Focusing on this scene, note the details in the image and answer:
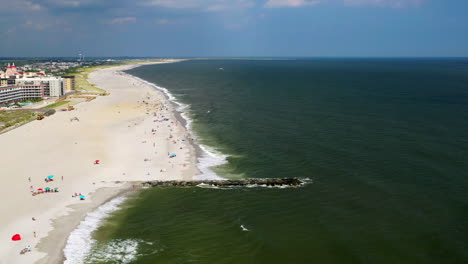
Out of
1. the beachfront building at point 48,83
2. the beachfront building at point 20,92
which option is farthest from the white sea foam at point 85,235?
the beachfront building at point 48,83

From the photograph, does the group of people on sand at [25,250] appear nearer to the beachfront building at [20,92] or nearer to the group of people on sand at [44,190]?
the group of people on sand at [44,190]

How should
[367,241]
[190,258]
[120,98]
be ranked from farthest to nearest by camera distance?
[120,98]
[367,241]
[190,258]

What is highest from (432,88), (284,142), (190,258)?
(432,88)

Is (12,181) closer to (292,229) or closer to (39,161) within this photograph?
(39,161)

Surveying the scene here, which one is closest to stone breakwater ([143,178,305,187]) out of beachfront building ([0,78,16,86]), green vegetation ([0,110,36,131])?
green vegetation ([0,110,36,131])

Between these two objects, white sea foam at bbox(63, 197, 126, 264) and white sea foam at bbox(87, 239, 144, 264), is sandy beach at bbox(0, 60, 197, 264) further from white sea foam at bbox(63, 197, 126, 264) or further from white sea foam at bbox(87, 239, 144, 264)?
white sea foam at bbox(87, 239, 144, 264)

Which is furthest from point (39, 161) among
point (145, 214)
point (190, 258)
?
point (190, 258)
